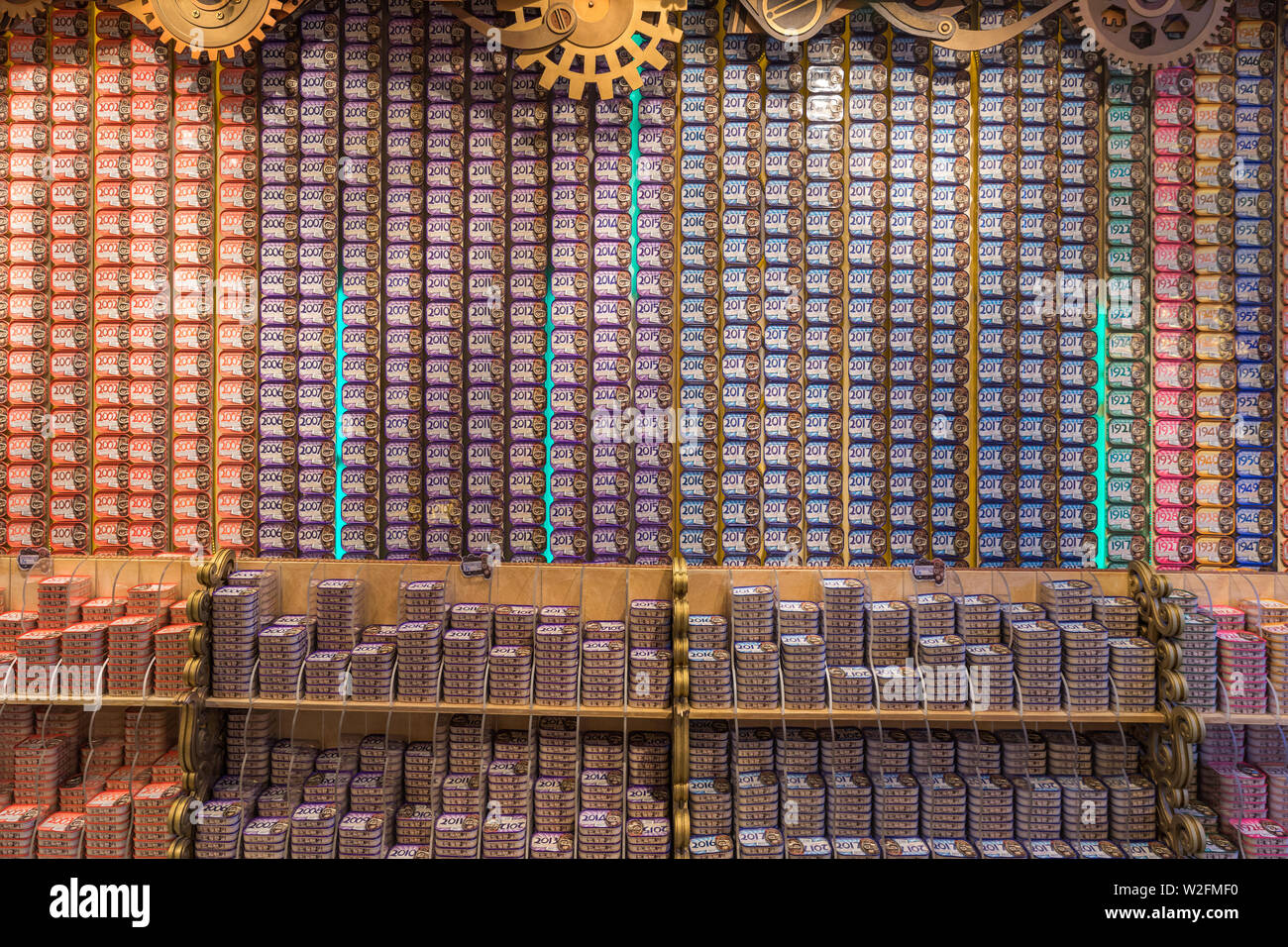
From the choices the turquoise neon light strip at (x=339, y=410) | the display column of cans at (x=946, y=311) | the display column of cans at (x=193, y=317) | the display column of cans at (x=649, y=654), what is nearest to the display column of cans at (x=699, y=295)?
the display column of cans at (x=649, y=654)

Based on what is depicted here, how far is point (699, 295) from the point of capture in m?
4.28

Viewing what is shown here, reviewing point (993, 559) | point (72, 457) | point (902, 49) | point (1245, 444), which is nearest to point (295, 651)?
point (72, 457)

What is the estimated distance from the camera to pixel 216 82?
4.28 metres

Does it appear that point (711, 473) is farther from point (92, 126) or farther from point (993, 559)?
point (92, 126)

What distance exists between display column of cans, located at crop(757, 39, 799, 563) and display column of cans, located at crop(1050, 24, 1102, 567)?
3.70ft

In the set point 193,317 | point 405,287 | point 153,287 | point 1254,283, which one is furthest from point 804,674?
point 153,287

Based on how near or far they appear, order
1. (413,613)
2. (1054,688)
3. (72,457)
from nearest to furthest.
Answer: (1054,688) < (413,613) < (72,457)

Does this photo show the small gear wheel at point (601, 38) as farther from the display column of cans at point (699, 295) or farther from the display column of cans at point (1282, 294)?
the display column of cans at point (1282, 294)

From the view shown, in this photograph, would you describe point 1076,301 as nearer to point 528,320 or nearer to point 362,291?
point 528,320

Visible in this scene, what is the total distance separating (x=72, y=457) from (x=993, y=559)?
4725 mm

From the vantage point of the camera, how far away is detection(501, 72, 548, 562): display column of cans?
425 centimetres

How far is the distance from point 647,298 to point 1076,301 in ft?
7.04

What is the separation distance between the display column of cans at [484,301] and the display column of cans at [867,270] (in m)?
1.57

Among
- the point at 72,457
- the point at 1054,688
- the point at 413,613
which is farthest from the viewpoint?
the point at 72,457
